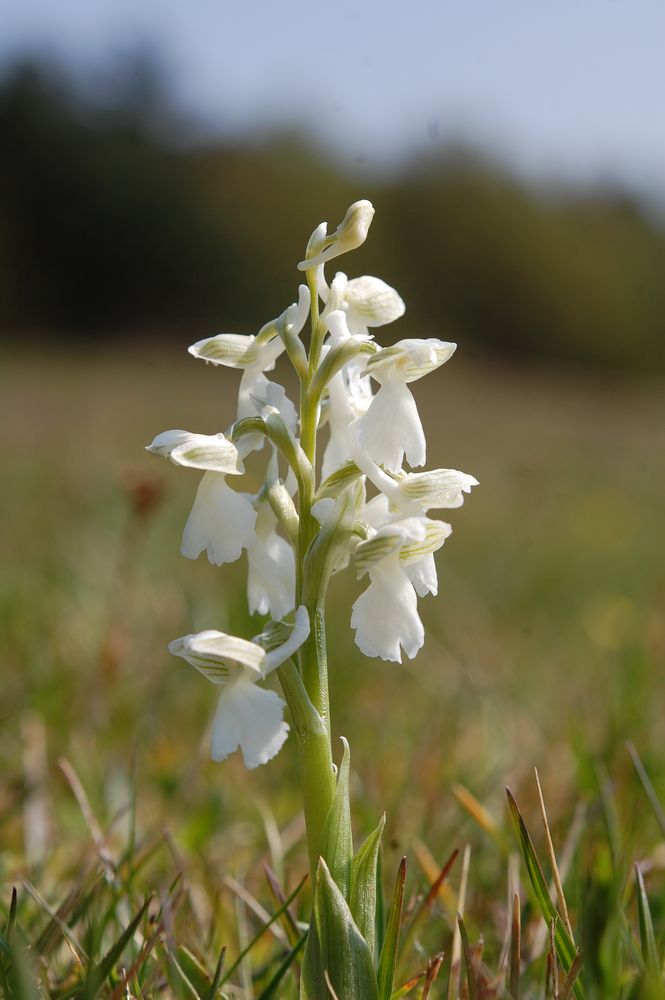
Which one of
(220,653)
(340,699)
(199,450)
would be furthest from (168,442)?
(340,699)

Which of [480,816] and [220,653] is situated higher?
[220,653]

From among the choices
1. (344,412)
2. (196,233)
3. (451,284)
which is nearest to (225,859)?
(344,412)

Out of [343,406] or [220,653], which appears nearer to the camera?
[220,653]

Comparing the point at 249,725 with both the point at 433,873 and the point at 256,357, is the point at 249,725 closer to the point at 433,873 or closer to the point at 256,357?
the point at 256,357

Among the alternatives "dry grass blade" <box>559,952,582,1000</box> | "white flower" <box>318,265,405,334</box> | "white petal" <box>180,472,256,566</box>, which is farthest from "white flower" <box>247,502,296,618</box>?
"dry grass blade" <box>559,952,582,1000</box>

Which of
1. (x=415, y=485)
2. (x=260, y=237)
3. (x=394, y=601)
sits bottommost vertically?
(x=260, y=237)

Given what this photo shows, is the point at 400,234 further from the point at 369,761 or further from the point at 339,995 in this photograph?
the point at 339,995

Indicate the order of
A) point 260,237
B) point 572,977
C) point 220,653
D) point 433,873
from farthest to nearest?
point 260,237 < point 433,873 < point 220,653 < point 572,977
